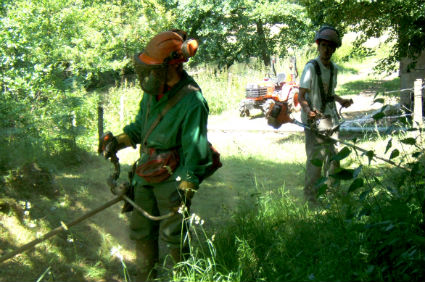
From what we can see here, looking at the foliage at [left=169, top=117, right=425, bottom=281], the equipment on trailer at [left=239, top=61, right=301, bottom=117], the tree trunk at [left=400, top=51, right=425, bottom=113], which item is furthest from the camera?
the equipment on trailer at [left=239, top=61, right=301, bottom=117]

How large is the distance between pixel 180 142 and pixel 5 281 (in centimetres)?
199

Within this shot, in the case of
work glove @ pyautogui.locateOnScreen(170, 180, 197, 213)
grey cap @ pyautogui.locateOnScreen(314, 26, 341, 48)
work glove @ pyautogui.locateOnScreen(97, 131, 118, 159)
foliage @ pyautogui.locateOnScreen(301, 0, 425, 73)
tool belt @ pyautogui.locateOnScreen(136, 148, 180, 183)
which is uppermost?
foliage @ pyautogui.locateOnScreen(301, 0, 425, 73)

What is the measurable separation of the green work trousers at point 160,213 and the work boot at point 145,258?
0.06m

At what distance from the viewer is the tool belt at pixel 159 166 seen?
11.9 ft

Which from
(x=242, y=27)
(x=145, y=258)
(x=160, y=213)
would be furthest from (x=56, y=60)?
(x=242, y=27)

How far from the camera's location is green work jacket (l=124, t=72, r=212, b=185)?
3.53 m

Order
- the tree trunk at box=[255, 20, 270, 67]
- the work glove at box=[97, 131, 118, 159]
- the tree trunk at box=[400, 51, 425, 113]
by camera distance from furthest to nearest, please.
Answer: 1. the tree trunk at box=[255, 20, 270, 67]
2. the tree trunk at box=[400, 51, 425, 113]
3. the work glove at box=[97, 131, 118, 159]

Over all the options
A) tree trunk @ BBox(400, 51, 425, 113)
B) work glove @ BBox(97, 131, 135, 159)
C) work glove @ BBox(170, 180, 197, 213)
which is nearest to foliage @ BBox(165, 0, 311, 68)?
tree trunk @ BBox(400, 51, 425, 113)

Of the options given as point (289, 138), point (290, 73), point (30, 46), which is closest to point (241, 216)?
point (289, 138)

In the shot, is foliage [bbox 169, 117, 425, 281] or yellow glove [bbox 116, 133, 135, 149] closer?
foliage [bbox 169, 117, 425, 281]

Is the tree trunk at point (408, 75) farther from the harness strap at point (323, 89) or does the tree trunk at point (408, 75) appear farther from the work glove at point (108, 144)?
the work glove at point (108, 144)

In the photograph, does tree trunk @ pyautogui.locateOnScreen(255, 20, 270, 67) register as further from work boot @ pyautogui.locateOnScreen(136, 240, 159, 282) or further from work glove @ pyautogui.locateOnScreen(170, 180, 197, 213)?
work glove @ pyautogui.locateOnScreen(170, 180, 197, 213)

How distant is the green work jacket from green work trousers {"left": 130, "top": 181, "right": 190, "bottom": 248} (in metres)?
0.12

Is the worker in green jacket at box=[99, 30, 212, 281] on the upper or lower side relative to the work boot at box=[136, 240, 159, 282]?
upper
